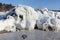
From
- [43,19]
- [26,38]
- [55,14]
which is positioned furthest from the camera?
[55,14]

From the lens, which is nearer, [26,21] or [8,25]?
[8,25]

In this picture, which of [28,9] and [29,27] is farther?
[28,9]

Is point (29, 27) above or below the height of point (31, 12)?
below

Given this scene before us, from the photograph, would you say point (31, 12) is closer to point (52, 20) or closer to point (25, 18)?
point (25, 18)

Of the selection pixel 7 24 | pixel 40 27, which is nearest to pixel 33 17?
pixel 40 27

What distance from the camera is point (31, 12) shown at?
884cm

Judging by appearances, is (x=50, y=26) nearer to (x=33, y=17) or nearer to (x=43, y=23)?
(x=43, y=23)

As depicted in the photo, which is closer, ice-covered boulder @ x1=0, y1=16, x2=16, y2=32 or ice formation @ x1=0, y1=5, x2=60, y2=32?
ice-covered boulder @ x1=0, y1=16, x2=16, y2=32

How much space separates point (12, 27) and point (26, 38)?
2.20m

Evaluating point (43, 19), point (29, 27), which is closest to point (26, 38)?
point (29, 27)

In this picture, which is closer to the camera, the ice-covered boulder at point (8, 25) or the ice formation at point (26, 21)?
the ice-covered boulder at point (8, 25)

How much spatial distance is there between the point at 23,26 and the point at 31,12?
42.8 inches

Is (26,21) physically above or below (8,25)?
above

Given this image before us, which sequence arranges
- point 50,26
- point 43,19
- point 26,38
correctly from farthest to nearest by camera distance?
point 43,19 < point 50,26 < point 26,38
